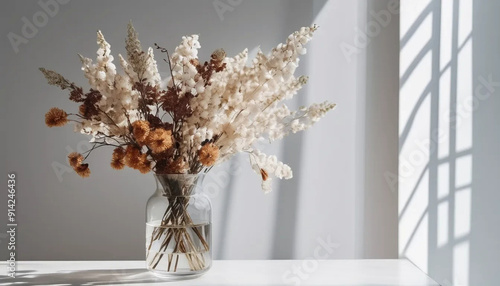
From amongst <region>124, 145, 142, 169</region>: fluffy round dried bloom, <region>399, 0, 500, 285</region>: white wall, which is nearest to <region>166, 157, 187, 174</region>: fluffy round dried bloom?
<region>124, 145, 142, 169</region>: fluffy round dried bloom

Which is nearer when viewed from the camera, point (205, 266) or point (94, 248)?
point (205, 266)

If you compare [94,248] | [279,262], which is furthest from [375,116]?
[94,248]

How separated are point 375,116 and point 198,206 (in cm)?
90

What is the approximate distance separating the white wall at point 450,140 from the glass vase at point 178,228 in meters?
0.93

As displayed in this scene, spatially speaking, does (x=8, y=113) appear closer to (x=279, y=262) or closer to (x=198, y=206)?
(x=198, y=206)

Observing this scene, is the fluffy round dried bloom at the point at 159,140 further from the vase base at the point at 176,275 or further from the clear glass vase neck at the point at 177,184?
the vase base at the point at 176,275

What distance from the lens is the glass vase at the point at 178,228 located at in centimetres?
166

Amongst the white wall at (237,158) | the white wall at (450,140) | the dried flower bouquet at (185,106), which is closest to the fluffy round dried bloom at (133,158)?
the dried flower bouquet at (185,106)

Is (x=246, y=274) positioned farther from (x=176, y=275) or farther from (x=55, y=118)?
(x=55, y=118)

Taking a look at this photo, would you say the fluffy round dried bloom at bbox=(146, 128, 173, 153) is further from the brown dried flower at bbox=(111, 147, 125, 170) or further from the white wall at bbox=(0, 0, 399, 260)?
the white wall at bbox=(0, 0, 399, 260)

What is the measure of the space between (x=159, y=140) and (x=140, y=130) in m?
0.06

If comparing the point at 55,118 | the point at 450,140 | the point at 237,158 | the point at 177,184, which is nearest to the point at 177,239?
the point at 177,184

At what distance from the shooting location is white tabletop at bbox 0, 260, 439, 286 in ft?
5.56

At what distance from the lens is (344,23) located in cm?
222
